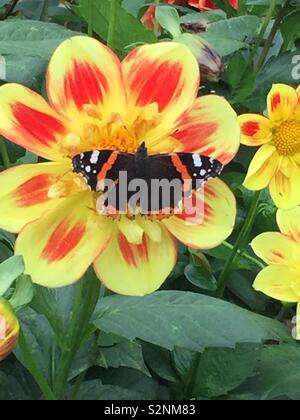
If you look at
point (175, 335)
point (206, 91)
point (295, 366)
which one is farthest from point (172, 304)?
point (206, 91)

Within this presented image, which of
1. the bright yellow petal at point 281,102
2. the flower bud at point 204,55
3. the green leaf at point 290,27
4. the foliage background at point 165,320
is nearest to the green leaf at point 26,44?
the foliage background at point 165,320

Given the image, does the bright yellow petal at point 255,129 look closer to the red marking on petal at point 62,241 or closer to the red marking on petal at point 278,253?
the red marking on petal at point 278,253

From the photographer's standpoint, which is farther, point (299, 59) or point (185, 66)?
point (299, 59)

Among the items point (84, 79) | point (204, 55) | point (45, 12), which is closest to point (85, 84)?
point (84, 79)

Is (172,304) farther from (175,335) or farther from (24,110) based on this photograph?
(24,110)

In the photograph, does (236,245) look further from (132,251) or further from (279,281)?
(132,251)

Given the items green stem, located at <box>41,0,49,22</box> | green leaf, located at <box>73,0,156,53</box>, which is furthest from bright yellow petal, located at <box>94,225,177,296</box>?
green stem, located at <box>41,0,49,22</box>
